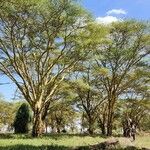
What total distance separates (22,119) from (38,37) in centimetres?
875

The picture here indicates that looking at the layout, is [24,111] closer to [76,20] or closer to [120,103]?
[76,20]

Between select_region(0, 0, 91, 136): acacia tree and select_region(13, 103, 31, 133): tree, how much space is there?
129 inches

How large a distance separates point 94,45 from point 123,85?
44.8ft

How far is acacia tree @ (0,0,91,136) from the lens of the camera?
31.0 metres

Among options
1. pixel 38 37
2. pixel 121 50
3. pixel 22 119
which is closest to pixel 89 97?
pixel 121 50

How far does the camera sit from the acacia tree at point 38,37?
31.0 meters

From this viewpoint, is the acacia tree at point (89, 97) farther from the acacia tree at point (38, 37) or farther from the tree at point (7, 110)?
the tree at point (7, 110)

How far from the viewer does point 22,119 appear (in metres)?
38.8

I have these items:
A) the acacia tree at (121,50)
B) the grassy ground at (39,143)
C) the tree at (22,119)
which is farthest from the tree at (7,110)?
the grassy ground at (39,143)

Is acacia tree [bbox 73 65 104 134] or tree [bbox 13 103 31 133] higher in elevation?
acacia tree [bbox 73 65 104 134]

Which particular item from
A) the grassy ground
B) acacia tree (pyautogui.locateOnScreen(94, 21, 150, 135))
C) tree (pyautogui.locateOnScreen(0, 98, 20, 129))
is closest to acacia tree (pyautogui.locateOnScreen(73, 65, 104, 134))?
acacia tree (pyautogui.locateOnScreen(94, 21, 150, 135))

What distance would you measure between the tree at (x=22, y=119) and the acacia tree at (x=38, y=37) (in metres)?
3.28

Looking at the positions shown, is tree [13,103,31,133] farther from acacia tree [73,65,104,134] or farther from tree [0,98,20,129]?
tree [0,98,20,129]

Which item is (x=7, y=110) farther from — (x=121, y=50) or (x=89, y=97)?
(x=121, y=50)
